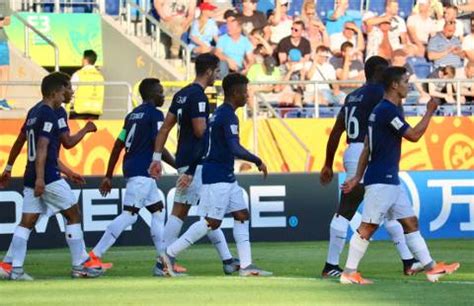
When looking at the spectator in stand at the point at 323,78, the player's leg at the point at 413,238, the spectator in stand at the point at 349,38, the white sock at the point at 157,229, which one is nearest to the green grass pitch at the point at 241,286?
the player's leg at the point at 413,238

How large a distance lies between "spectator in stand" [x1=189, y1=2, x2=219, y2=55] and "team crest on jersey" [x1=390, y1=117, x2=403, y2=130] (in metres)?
15.6

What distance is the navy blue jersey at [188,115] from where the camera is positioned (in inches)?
601

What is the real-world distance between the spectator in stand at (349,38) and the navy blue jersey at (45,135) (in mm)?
14979

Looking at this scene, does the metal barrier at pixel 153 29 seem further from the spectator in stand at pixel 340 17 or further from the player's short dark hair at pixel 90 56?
the spectator in stand at pixel 340 17

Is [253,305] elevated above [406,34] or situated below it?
below

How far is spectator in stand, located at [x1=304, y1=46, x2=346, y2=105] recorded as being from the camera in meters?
A: 27.8

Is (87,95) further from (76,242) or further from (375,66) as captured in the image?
(375,66)

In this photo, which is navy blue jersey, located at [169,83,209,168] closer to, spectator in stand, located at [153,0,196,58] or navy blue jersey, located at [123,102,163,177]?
navy blue jersey, located at [123,102,163,177]

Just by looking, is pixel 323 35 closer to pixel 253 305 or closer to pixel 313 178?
pixel 313 178

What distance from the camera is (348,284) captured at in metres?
13.5

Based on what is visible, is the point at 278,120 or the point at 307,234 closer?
the point at 307,234

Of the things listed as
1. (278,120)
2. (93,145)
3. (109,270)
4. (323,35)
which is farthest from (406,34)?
(109,270)

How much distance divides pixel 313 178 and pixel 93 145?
215 inches

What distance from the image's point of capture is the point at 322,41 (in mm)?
29422
